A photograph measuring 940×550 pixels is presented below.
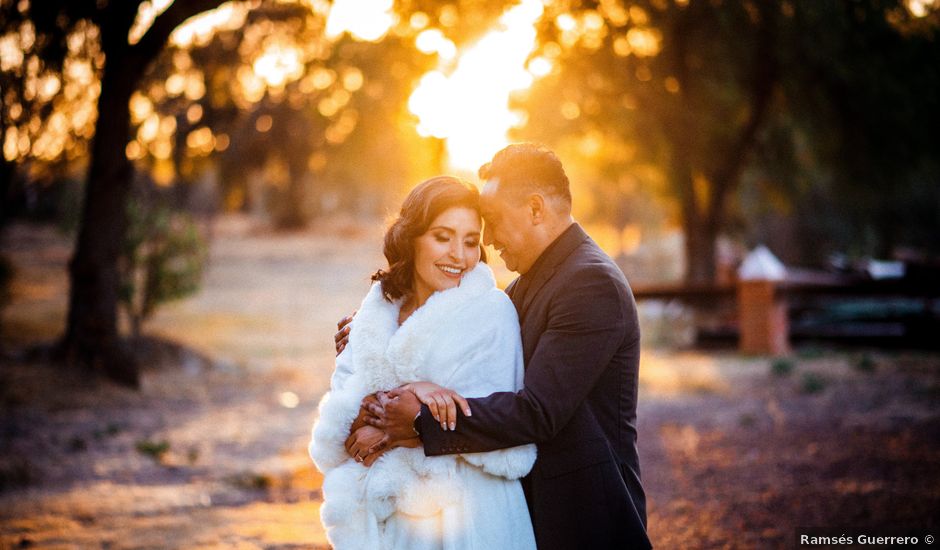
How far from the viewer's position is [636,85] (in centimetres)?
1864

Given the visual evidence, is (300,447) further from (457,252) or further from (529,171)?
(529,171)

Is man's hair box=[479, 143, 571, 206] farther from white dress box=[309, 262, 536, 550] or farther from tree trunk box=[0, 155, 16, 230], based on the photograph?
tree trunk box=[0, 155, 16, 230]

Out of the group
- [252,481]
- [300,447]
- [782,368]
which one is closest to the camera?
[252,481]

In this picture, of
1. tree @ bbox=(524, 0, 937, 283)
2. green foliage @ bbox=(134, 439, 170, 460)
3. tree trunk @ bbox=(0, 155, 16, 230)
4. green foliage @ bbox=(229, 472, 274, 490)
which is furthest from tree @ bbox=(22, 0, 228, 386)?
tree @ bbox=(524, 0, 937, 283)

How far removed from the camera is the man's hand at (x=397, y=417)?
9.64ft

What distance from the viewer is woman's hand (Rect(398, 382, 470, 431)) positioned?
113 inches

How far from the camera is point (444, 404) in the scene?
9.43ft

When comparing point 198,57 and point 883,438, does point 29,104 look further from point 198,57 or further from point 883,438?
point 883,438

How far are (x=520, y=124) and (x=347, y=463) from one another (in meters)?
18.7

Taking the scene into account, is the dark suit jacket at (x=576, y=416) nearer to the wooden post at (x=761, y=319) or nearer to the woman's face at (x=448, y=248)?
the woman's face at (x=448, y=248)

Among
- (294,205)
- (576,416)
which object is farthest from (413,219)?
(294,205)

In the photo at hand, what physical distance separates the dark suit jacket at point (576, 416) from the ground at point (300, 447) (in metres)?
3.05

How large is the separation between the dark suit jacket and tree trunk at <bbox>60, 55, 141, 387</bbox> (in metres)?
10.8

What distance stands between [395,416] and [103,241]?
10.7 metres
